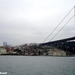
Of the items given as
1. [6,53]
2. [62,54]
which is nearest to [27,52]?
[6,53]

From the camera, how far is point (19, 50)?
84312 millimetres

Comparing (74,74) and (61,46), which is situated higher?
(61,46)

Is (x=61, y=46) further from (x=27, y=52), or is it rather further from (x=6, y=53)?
(x=6, y=53)

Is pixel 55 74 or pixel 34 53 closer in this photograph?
Result: pixel 55 74

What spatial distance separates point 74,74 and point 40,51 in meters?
67.6

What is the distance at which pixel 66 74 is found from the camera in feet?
43.5

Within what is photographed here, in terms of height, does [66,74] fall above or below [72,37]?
below

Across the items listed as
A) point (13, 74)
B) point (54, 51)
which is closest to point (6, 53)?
point (54, 51)

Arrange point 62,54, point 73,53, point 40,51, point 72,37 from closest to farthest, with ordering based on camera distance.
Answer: point 72,37
point 73,53
point 62,54
point 40,51

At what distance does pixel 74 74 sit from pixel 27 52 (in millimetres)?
69719

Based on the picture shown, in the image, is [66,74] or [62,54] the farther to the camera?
[62,54]

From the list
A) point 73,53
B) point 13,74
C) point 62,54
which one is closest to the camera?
point 13,74

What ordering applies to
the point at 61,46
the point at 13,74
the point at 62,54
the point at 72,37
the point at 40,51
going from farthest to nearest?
1. the point at 40,51
2. the point at 62,54
3. the point at 61,46
4. the point at 72,37
5. the point at 13,74

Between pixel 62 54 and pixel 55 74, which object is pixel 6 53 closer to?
pixel 62 54
